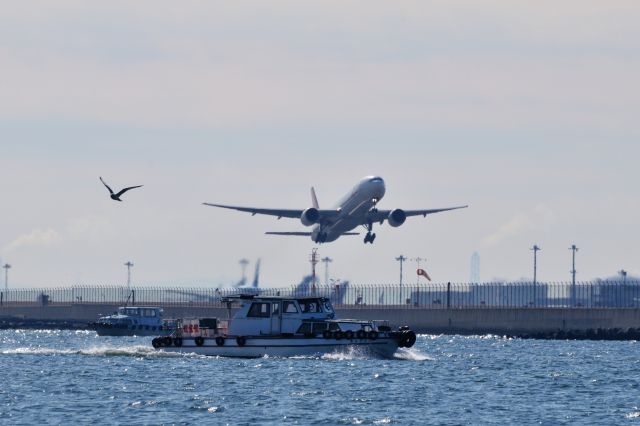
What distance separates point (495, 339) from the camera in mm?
144500

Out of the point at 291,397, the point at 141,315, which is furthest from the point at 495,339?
the point at 291,397

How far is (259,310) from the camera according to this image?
90.4 meters

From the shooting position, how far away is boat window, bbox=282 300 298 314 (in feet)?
294

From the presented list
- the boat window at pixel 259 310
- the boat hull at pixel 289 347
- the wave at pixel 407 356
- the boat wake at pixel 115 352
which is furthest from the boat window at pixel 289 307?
the boat wake at pixel 115 352

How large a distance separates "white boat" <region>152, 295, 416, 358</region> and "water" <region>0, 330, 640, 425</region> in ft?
2.55

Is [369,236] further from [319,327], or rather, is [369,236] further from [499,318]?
[319,327]

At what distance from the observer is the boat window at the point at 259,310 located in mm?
90062

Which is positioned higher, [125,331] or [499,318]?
[499,318]

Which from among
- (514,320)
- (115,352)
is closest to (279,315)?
(115,352)

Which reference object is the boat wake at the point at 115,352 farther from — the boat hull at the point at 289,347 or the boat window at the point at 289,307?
the boat window at the point at 289,307

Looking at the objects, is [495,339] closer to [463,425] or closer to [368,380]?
[368,380]

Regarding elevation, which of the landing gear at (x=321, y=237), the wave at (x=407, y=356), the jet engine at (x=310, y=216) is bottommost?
the wave at (x=407, y=356)

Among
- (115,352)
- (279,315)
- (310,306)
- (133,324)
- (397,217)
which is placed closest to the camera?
(279,315)

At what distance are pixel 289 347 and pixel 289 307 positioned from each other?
129 inches
